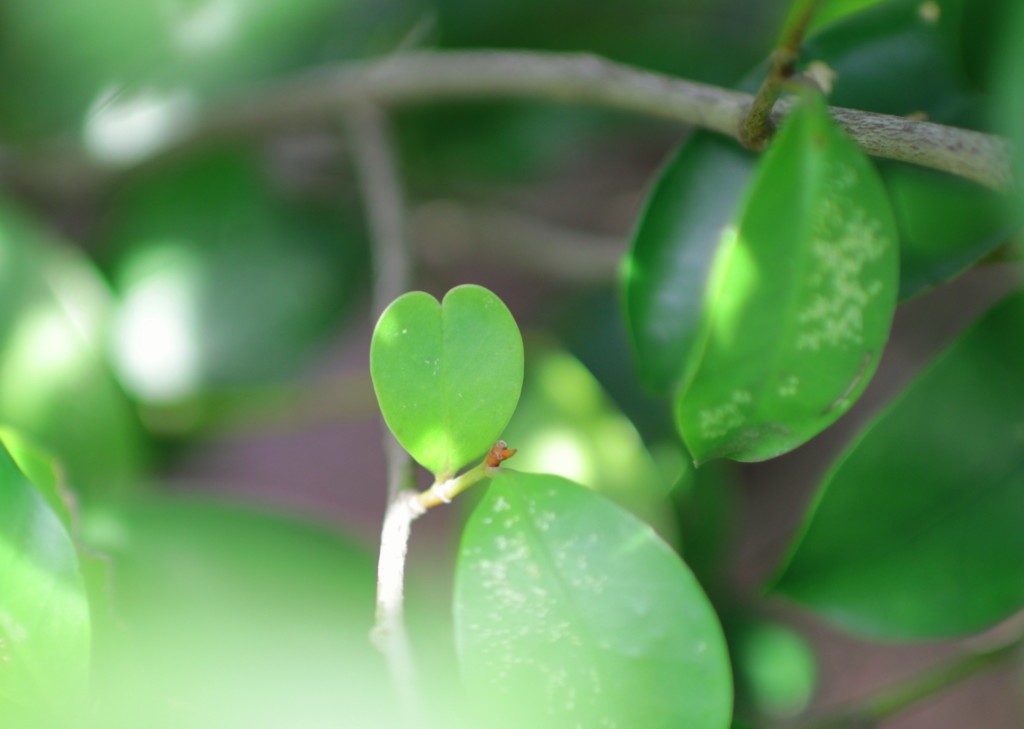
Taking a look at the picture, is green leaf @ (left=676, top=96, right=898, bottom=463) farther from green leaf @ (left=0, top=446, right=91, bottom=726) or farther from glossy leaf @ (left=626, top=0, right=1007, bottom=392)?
green leaf @ (left=0, top=446, right=91, bottom=726)

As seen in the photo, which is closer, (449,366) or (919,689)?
(449,366)

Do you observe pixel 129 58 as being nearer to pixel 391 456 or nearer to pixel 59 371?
pixel 59 371

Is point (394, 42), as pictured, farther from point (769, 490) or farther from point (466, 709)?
point (466, 709)

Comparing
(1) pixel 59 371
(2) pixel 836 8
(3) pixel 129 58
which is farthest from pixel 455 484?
(3) pixel 129 58

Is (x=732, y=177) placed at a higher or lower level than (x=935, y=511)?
higher

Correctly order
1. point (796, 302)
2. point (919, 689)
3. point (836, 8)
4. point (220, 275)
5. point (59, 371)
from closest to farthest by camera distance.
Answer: point (796, 302) → point (836, 8) → point (919, 689) → point (59, 371) → point (220, 275)
